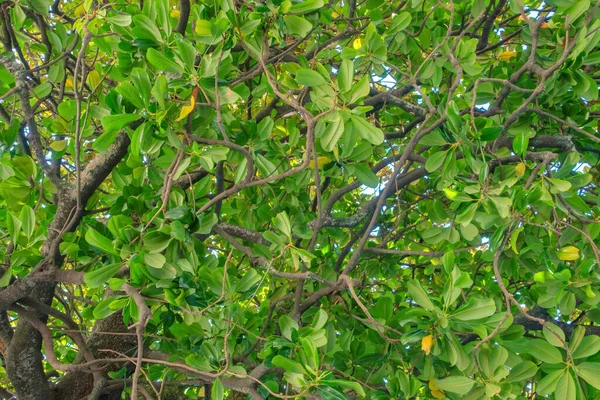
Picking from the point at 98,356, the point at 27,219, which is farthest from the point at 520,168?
the point at 98,356

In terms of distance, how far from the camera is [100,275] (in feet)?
5.49

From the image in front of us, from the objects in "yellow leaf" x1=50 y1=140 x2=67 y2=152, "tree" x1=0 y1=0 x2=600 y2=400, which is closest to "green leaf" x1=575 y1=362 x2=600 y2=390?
"tree" x1=0 y1=0 x2=600 y2=400

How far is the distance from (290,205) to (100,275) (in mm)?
899

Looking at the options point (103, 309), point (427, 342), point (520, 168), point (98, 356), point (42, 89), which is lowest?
point (98, 356)

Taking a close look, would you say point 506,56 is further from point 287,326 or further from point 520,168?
point 287,326

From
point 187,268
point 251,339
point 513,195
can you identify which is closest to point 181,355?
point 251,339

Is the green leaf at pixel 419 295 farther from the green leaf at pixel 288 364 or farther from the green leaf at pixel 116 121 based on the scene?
the green leaf at pixel 116 121

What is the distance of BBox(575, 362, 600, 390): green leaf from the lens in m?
1.60

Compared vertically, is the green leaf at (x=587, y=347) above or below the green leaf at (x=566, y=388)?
above

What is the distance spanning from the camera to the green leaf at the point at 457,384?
5.57ft

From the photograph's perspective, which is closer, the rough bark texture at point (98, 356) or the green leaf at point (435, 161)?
the green leaf at point (435, 161)

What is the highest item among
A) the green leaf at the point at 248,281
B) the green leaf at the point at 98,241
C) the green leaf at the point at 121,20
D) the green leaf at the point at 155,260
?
the green leaf at the point at 121,20

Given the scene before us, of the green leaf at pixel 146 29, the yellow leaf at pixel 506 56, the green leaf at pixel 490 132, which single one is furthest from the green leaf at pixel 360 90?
the yellow leaf at pixel 506 56

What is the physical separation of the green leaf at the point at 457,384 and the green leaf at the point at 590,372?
33 centimetres
